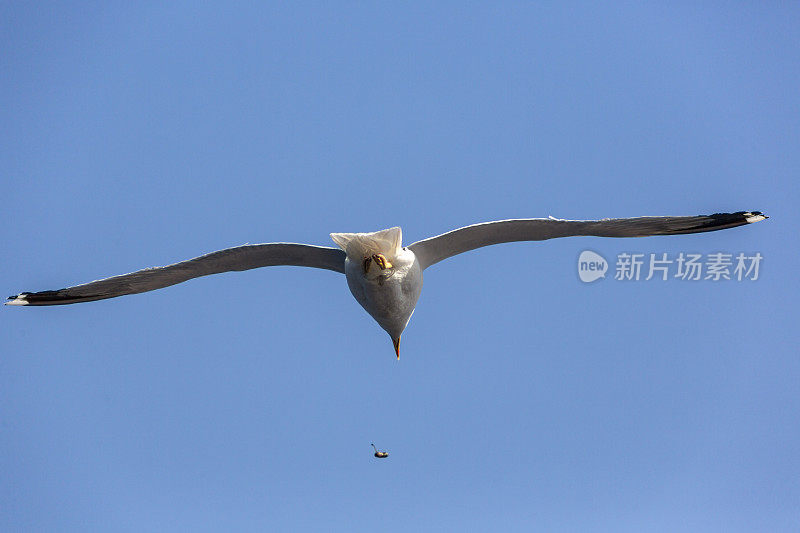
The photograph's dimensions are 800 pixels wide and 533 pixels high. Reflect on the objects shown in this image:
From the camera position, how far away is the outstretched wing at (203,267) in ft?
29.4

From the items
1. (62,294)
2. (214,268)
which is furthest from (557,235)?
(62,294)

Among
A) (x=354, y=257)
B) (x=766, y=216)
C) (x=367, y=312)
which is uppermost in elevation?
(x=766, y=216)

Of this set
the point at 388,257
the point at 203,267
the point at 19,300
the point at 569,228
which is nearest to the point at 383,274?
the point at 388,257

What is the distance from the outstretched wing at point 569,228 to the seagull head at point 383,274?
40 centimetres

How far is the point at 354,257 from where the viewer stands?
27.2 feet

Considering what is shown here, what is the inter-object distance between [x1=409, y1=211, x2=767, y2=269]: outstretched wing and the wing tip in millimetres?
4965

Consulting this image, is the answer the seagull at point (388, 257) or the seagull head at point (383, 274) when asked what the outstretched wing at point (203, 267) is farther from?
the seagull head at point (383, 274)

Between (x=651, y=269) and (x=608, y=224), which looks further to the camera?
(x=651, y=269)

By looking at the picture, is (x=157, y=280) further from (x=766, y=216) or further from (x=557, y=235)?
(x=766, y=216)

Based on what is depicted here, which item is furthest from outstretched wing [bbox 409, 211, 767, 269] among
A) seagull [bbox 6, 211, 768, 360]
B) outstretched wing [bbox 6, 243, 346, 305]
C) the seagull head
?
outstretched wing [bbox 6, 243, 346, 305]

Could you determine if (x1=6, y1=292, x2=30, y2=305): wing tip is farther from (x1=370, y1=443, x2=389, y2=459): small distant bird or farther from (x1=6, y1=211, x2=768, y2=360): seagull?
(x1=370, y1=443, x2=389, y2=459): small distant bird

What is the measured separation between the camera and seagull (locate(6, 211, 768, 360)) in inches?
329

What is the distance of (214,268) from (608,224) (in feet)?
15.2

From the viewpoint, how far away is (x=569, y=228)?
28.5 feet
